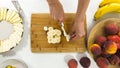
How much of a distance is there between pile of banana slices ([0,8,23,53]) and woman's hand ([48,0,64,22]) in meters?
0.12

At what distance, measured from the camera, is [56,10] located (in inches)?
38.8

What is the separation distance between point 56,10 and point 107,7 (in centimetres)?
18

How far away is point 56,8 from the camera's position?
98 centimetres

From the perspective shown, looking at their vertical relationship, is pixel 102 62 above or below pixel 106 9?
below

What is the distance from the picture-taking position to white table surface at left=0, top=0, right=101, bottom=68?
101cm

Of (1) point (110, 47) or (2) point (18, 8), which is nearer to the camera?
(1) point (110, 47)

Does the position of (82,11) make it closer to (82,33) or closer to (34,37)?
(82,33)

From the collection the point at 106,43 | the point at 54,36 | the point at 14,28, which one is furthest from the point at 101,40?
the point at 14,28

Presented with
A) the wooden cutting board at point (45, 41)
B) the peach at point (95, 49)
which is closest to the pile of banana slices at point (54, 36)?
the wooden cutting board at point (45, 41)

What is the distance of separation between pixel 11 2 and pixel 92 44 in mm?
340

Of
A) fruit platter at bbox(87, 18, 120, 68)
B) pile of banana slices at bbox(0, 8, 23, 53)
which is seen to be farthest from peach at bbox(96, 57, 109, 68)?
pile of banana slices at bbox(0, 8, 23, 53)

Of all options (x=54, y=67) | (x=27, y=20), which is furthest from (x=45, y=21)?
(x=54, y=67)

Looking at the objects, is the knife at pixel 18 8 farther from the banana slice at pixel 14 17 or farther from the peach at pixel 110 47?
the peach at pixel 110 47

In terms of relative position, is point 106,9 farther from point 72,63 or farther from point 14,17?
point 14,17
